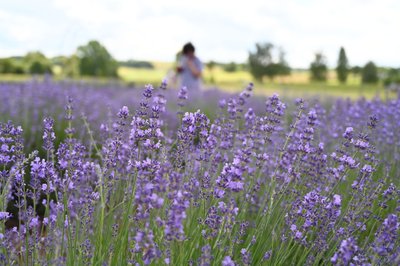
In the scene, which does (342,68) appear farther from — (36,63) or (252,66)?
(36,63)

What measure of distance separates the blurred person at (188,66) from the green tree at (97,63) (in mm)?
41539

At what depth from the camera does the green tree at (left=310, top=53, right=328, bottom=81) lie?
59.1 meters

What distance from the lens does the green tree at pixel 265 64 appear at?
59906 mm

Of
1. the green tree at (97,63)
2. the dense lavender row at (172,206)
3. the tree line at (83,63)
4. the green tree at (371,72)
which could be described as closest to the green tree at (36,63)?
the tree line at (83,63)

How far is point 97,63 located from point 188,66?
45.0 m

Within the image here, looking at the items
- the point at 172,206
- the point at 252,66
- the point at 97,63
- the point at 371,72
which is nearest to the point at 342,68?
the point at 371,72

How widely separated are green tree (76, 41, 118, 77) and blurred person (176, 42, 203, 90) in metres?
41.5

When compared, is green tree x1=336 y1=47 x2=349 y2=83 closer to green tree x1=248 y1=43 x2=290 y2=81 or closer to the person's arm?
green tree x1=248 y1=43 x2=290 y2=81

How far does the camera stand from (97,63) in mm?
52500

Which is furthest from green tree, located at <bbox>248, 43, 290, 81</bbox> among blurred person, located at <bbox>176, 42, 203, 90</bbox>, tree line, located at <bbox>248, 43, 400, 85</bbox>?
blurred person, located at <bbox>176, 42, 203, 90</bbox>

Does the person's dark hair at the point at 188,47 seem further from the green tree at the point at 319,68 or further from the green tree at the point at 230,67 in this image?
the green tree at the point at 230,67

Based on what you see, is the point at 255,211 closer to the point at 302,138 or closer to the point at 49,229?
the point at 302,138

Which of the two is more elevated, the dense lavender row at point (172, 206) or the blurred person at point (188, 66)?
the blurred person at point (188, 66)

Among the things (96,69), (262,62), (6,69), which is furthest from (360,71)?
(6,69)
